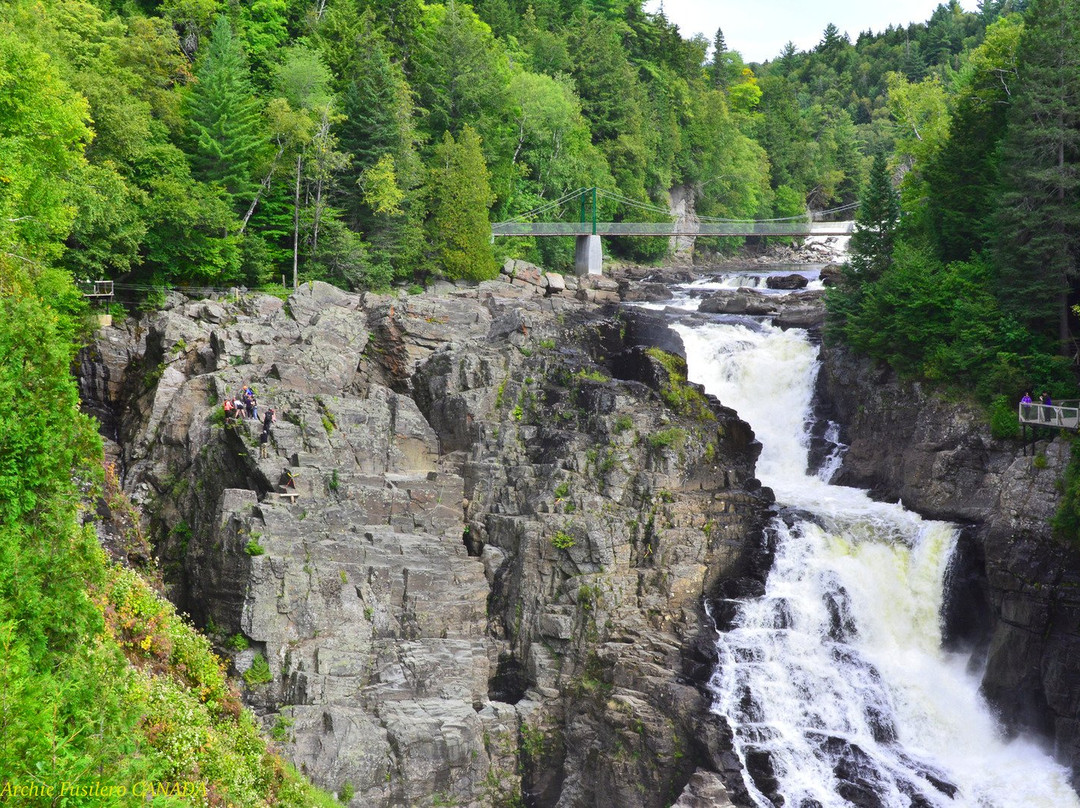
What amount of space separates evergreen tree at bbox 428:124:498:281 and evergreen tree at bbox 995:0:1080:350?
26.8 m

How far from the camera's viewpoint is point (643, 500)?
38625 mm

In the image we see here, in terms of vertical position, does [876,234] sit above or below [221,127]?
below

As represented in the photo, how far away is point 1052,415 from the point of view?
34969 mm

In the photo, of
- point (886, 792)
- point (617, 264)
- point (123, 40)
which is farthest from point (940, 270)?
point (123, 40)

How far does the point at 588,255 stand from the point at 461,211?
1118 cm

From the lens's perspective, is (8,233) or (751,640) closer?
(8,233)

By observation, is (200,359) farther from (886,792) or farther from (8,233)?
(886,792)

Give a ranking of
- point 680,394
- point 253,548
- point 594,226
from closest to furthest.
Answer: point 253,548, point 680,394, point 594,226

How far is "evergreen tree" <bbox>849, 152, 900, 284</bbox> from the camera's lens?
153ft

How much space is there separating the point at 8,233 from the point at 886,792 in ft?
101

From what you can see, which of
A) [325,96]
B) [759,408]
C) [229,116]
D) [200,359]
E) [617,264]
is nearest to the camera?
[200,359]

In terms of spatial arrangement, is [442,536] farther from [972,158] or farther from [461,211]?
[972,158]

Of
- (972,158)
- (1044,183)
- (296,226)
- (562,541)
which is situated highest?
(972,158)

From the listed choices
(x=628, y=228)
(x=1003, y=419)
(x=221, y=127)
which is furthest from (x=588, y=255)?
(x=1003, y=419)
